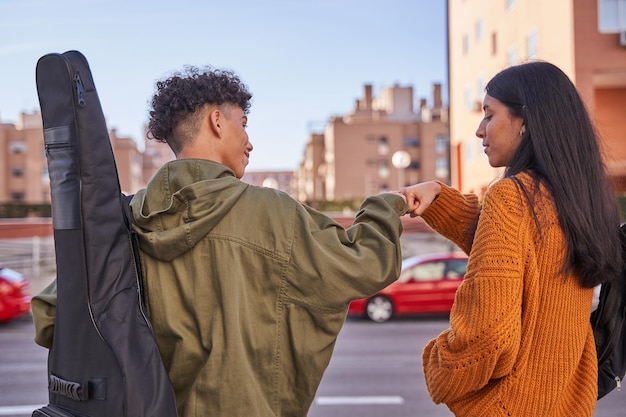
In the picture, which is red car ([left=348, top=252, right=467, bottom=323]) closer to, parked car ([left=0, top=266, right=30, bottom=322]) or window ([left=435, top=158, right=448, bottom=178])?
parked car ([left=0, top=266, right=30, bottom=322])

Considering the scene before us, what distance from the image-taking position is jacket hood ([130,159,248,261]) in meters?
1.88

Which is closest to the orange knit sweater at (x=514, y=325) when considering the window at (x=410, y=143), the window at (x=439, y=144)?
the window at (x=439, y=144)

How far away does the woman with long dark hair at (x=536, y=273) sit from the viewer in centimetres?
189

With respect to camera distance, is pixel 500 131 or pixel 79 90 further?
pixel 500 131

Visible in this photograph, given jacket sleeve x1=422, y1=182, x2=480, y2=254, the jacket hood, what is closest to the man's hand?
jacket sleeve x1=422, y1=182, x2=480, y2=254

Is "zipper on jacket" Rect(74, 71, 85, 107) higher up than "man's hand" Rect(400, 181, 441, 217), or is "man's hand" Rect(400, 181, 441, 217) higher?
"zipper on jacket" Rect(74, 71, 85, 107)

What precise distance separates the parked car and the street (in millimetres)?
418

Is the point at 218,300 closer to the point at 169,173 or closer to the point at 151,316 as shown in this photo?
the point at 151,316

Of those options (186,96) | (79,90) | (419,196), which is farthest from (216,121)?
(419,196)

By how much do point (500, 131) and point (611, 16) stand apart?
71.9 feet

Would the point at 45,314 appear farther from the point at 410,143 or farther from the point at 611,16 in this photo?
the point at 410,143

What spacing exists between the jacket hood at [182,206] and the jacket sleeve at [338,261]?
8.4 inches

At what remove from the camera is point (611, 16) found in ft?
70.9

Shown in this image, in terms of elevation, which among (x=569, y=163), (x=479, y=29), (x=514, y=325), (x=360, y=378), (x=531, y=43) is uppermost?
(x=479, y=29)
